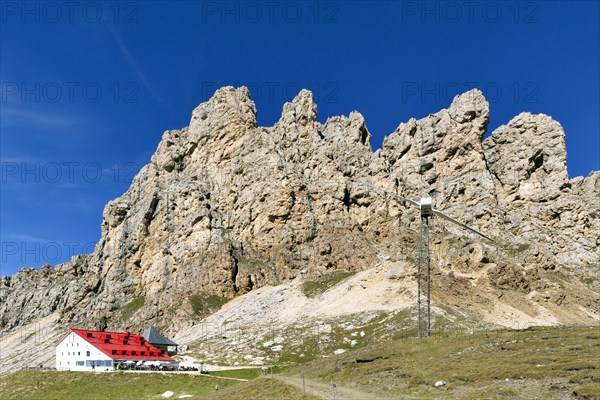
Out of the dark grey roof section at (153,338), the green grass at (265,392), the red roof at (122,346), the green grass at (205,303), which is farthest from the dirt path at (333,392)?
the green grass at (205,303)

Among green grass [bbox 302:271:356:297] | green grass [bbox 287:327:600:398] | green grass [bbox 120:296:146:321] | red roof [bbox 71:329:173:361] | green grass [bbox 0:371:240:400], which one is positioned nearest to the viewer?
green grass [bbox 287:327:600:398]

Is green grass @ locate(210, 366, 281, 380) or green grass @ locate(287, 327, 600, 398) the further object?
green grass @ locate(210, 366, 281, 380)

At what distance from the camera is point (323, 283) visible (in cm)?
15712

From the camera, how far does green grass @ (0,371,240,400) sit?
7075 centimetres

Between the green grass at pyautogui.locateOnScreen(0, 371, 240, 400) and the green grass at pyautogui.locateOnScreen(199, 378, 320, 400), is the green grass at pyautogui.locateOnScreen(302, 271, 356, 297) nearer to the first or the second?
the green grass at pyautogui.locateOnScreen(0, 371, 240, 400)

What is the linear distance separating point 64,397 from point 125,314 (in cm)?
11911

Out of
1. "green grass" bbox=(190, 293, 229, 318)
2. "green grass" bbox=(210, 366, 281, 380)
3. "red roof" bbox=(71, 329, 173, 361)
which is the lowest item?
"green grass" bbox=(210, 366, 281, 380)

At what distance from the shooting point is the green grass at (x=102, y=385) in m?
70.8

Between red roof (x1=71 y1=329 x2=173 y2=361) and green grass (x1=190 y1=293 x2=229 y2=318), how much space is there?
5460 centimetres

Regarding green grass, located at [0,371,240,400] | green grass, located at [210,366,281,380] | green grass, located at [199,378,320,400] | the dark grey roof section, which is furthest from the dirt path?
the dark grey roof section

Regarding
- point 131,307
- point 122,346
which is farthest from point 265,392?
point 131,307

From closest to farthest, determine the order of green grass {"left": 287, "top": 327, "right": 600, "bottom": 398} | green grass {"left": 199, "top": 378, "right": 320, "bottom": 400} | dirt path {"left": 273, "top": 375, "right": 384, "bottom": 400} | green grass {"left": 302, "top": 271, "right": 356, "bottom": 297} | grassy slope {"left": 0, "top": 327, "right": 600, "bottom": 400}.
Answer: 1. grassy slope {"left": 0, "top": 327, "right": 600, "bottom": 400}
2. green grass {"left": 287, "top": 327, "right": 600, "bottom": 398}
3. dirt path {"left": 273, "top": 375, "right": 384, "bottom": 400}
4. green grass {"left": 199, "top": 378, "right": 320, "bottom": 400}
5. green grass {"left": 302, "top": 271, "right": 356, "bottom": 297}

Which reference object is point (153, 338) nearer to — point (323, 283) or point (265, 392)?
point (323, 283)

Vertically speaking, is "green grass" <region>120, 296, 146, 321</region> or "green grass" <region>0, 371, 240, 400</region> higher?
"green grass" <region>120, 296, 146, 321</region>
